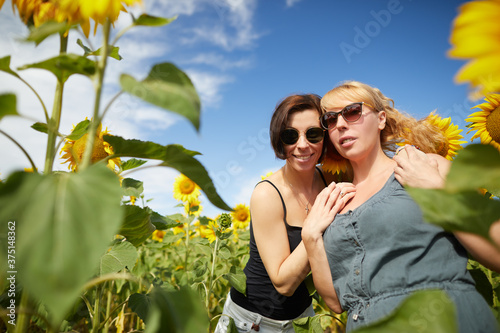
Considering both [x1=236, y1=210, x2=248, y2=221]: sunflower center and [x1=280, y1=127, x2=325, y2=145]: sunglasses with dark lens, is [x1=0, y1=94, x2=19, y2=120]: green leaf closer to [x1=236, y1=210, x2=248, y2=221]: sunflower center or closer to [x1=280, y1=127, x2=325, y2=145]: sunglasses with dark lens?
[x1=280, y1=127, x2=325, y2=145]: sunglasses with dark lens

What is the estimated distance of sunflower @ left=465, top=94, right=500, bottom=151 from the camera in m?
1.98

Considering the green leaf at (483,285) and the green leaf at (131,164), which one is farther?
the green leaf at (483,285)

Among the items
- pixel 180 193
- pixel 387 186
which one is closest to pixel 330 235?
pixel 387 186

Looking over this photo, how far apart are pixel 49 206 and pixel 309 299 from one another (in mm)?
2056

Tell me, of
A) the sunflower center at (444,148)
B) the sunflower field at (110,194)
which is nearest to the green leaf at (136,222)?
the sunflower field at (110,194)

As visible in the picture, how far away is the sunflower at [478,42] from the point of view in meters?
0.47

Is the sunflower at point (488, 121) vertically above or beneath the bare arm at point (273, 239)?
above

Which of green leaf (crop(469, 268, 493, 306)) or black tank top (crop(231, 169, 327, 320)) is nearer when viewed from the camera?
green leaf (crop(469, 268, 493, 306))

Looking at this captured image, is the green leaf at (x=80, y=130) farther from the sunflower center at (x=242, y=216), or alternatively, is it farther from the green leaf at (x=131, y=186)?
the sunflower center at (x=242, y=216)

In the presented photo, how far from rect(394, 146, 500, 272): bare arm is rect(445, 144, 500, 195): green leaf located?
2.05 ft

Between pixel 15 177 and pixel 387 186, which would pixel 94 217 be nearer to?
pixel 15 177

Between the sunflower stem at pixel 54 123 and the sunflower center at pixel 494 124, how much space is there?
2195mm

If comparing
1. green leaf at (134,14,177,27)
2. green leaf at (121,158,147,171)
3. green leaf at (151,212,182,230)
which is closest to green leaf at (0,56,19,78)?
green leaf at (134,14,177,27)

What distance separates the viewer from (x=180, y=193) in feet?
15.0
